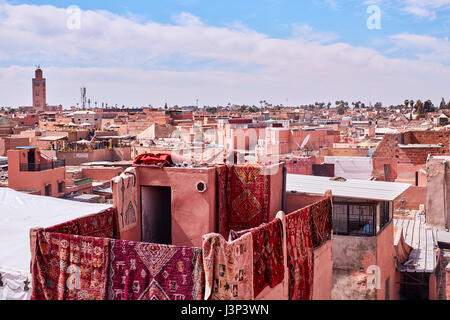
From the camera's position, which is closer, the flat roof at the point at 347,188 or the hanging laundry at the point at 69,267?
the hanging laundry at the point at 69,267

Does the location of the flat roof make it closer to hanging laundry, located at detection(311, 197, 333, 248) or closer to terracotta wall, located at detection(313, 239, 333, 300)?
hanging laundry, located at detection(311, 197, 333, 248)

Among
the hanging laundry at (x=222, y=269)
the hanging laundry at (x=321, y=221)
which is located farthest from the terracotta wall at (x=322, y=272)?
the hanging laundry at (x=222, y=269)

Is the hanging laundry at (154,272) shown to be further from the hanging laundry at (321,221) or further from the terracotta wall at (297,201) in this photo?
the terracotta wall at (297,201)

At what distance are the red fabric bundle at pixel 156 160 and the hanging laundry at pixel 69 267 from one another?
181 centimetres

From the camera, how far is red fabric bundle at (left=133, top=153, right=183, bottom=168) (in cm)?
607

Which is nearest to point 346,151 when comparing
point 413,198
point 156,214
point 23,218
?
point 413,198

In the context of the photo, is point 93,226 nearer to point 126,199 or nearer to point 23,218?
point 126,199

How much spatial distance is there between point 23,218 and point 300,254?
5.35 m

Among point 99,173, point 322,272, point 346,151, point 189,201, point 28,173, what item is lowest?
point 322,272

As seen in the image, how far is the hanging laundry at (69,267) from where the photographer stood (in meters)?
4.37

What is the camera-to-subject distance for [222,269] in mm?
4031

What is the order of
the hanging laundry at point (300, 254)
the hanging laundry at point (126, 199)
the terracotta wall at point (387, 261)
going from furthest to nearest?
the terracotta wall at point (387, 261) < the hanging laundry at point (126, 199) < the hanging laundry at point (300, 254)

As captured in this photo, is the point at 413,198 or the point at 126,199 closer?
the point at 126,199
